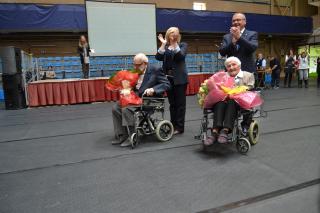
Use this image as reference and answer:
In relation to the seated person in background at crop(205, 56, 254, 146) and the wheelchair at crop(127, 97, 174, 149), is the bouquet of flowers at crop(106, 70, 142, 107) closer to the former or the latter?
the wheelchair at crop(127, 97, 174, 149)

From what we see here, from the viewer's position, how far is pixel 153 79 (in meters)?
3.39

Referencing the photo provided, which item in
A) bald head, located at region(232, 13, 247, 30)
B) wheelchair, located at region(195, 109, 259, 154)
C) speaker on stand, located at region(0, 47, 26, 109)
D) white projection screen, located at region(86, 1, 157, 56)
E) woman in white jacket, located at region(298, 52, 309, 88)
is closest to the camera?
wheelchair, located at region(195, 109, 259, 154)

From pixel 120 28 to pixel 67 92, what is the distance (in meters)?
3.60

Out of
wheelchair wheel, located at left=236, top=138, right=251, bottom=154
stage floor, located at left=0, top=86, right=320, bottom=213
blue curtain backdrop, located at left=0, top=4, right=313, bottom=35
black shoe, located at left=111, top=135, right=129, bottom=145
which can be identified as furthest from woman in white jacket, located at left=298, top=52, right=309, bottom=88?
black shoe, located at left=111, top=135, right=129, bottom=145

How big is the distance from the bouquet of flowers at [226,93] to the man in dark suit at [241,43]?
0.39 meters

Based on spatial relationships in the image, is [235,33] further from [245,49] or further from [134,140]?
[134,140]

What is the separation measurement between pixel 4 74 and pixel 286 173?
20.5ft

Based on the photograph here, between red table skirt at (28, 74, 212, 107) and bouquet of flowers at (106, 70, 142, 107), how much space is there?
4.25 meters

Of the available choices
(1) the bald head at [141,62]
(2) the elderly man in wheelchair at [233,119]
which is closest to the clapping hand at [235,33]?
(2) the elderly man in wheelchair at [233,119]

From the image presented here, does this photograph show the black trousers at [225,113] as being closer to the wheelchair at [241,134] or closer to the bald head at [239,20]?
the wheelchair at [241,134]

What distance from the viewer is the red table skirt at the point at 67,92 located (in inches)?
281

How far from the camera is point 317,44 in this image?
15.9m

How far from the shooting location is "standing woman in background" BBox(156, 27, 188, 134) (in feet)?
11.3

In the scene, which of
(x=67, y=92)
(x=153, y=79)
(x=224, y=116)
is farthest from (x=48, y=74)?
(x=224, y=116)
